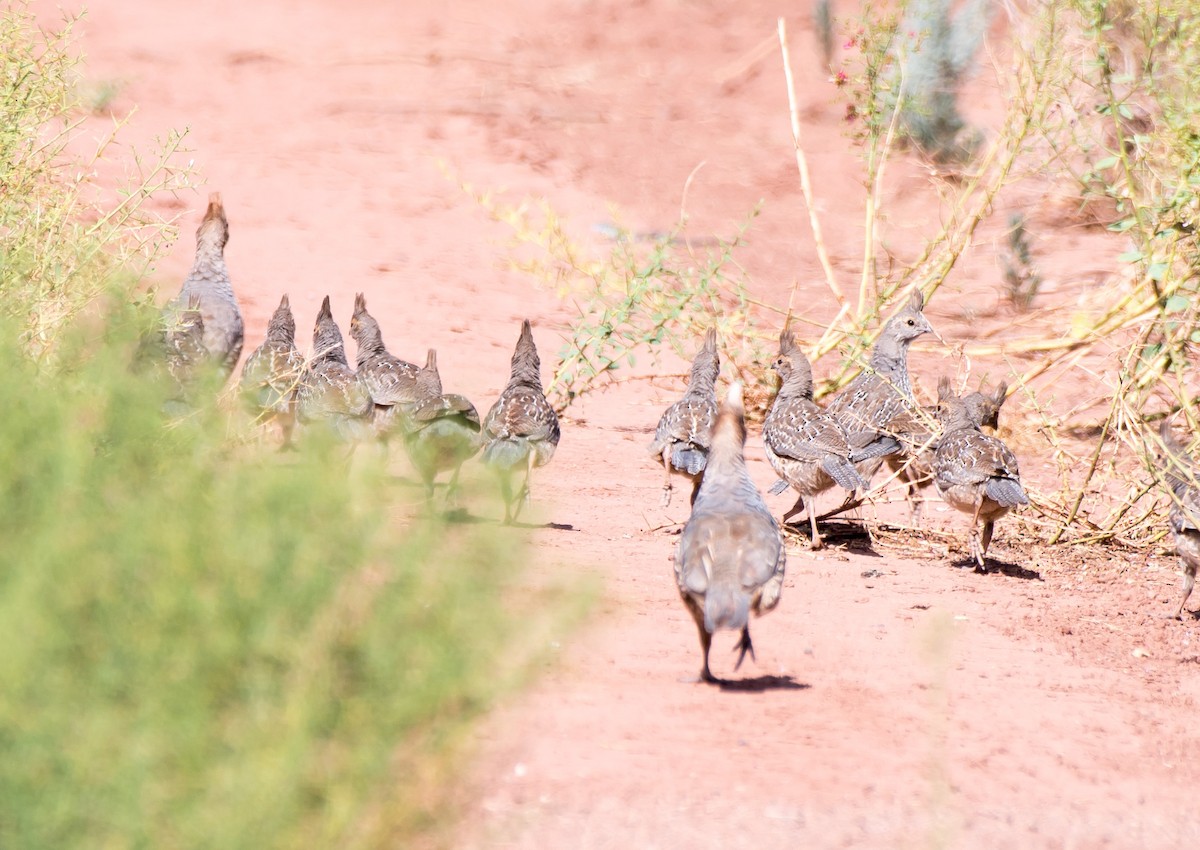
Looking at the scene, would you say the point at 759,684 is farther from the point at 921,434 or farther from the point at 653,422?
the point at 653,422

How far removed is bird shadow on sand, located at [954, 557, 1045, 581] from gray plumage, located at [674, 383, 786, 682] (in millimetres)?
3028

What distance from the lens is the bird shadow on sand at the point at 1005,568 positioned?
9.27m

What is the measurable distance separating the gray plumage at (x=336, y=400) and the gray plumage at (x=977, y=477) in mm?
3451

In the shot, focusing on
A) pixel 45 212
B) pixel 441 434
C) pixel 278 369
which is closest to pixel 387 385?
pixel 278 369

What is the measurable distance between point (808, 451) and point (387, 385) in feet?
8.71

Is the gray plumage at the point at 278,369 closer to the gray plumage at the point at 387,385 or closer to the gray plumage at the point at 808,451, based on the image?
the gray plumage at the point at 387,385

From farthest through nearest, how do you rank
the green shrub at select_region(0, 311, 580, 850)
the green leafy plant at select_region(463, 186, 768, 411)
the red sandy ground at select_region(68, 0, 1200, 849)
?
1. the green leafy plant at select_region(463, 186, 768, 411)
2. the red sandy ground at select_region(68, 0, 1200, 849)
3. the green shrub at select_region(0, 311, 580, 850)

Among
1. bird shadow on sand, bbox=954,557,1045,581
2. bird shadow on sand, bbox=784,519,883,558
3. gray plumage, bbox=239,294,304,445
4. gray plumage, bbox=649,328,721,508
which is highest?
gray plumage, bbox=239,294,304,445

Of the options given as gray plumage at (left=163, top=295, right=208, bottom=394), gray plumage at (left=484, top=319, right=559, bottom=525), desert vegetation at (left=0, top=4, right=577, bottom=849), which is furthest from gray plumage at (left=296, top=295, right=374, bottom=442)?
desert vegetation at (left=0, top=4, right=577, bottom=849)

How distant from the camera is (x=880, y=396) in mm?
10367

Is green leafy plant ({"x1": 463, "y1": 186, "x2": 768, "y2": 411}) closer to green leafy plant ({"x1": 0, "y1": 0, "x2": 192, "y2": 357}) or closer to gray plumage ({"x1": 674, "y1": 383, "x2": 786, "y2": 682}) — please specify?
green leafy plant ({"x1": 0, "y1": 0, "x2": 192, "y2": 357})

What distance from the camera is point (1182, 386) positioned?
8.89 metres

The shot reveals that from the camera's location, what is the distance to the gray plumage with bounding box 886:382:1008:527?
971 centimetres

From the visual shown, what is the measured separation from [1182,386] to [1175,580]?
124cm
